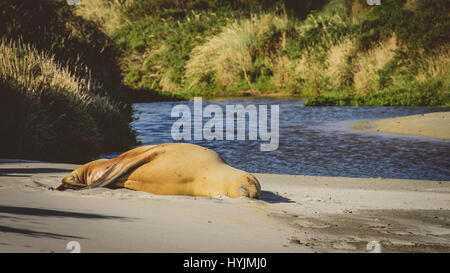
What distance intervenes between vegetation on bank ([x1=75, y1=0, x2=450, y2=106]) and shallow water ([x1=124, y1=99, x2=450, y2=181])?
4.89 meters

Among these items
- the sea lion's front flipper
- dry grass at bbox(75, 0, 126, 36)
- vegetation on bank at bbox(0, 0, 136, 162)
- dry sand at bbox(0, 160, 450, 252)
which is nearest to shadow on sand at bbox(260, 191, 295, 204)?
dry sand at bbox(0, 160, 450, 252)

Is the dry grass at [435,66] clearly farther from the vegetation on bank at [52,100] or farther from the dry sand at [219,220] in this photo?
the dry sand at [219,220]

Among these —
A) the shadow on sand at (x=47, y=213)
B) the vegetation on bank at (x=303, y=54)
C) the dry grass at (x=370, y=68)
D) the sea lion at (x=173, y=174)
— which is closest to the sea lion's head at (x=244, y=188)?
the sea lion at (x=173, y=174)

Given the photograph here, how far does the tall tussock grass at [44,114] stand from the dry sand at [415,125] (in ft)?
20.9

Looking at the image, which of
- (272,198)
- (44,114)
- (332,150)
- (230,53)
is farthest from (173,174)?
(230,53)

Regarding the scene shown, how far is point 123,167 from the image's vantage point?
21.8ft

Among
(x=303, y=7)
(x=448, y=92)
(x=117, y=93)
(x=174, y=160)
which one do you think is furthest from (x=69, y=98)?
(x=303, y=7)

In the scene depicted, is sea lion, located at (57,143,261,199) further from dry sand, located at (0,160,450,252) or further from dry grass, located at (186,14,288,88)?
dry grass, located at (186,14,288,88)

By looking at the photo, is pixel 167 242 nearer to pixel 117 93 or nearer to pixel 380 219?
pixel 380 219

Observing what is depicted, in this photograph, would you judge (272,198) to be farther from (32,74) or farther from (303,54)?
(303,54)

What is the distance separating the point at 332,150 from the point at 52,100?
17.4 feet

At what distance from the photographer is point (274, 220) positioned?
525 cm

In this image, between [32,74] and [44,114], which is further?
[32,74]

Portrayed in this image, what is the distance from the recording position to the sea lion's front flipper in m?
6.58
